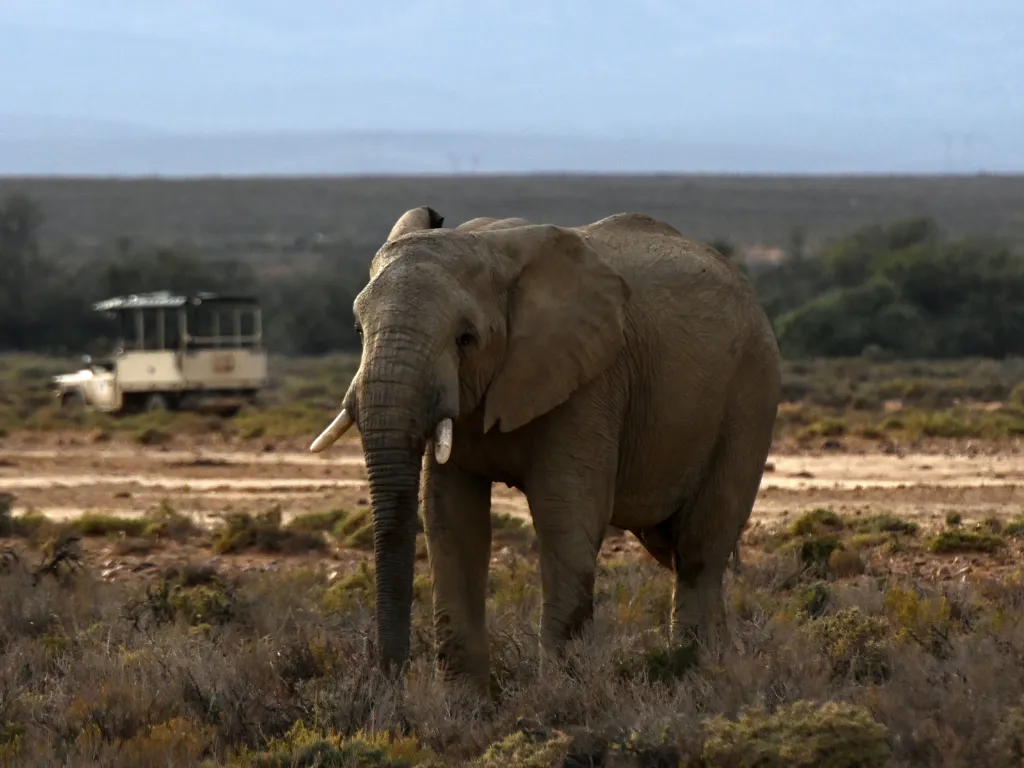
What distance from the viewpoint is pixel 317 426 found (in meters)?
27.5

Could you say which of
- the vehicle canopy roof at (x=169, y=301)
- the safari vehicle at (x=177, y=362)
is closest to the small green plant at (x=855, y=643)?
the safari vehicle at (x=177, y=362)

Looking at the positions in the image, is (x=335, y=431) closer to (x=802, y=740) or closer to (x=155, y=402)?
(x=802, y=740)

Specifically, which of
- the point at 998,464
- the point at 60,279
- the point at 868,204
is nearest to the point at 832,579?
the point at 998,464

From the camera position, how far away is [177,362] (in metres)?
31.9

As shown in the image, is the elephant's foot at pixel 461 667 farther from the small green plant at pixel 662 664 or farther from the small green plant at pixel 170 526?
the small green plant at pixel 170 526

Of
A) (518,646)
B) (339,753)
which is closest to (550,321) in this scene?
(518,646)

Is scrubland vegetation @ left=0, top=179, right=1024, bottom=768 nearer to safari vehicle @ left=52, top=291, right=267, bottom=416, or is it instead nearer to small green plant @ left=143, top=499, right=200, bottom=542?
small green plant @ left=143, top=499, right=200, bottom=542

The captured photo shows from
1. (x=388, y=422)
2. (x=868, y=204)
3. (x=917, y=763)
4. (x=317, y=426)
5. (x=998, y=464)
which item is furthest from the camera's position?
(x=868, y=204)

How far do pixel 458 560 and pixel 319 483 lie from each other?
11956 mm

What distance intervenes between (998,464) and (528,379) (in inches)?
524

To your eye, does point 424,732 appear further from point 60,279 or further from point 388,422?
point 60,279

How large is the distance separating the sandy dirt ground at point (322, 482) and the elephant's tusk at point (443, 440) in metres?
9.15

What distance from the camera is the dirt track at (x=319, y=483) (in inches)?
704

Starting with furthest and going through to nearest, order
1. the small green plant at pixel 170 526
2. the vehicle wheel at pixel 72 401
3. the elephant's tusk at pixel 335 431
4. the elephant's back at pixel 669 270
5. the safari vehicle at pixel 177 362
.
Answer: the vehicle wheel at pixel 72 401, the safari vehicle at pixel 177 362, the small green plant at pixel 170 526, the elephant's back at pixel 669 270, the elephant's tusk at pixel 335 431
